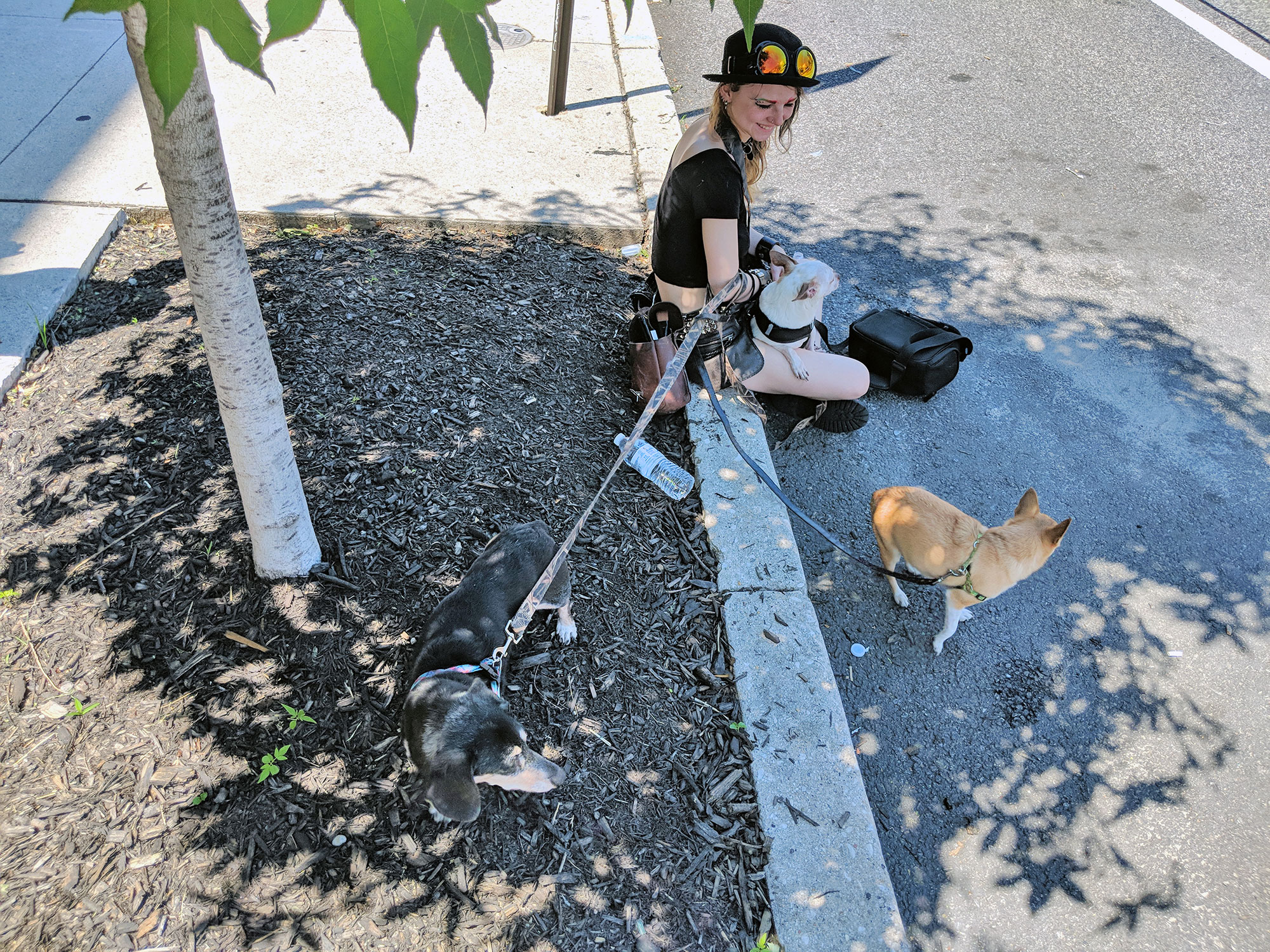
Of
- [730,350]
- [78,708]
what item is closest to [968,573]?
[730,350]

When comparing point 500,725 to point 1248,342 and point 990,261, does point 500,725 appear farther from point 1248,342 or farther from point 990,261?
point 1248,342

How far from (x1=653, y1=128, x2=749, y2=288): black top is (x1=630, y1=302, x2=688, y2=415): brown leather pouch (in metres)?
0.19

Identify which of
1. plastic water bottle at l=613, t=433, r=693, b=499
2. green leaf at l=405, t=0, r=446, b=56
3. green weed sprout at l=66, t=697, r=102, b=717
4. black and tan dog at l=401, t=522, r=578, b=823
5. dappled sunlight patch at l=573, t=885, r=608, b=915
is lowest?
dappled sunlight patch at l=573, t=885, r=608, b=915

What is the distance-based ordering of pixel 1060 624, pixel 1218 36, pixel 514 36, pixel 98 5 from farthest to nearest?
pixel 1218 36, pixel 514 36, pixel 1060 624, pixel 98 5

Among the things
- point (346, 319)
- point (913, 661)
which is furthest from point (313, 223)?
point (913, 661)

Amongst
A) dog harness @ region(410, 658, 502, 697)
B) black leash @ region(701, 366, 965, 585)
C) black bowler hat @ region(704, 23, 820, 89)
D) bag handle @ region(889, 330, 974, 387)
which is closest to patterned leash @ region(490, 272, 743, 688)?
dog harness @ region(410, 658, 502, 697)

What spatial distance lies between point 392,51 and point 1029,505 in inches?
125

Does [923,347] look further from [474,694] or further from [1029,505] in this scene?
[474,694]

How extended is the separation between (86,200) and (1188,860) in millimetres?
6843

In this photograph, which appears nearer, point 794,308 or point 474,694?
point 474,694

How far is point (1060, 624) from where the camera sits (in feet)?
12.4

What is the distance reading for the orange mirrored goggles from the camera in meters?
3.42

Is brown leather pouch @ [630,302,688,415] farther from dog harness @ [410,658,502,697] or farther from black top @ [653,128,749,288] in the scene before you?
dog harness @ [410,658,502,697]

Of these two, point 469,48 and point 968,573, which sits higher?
point 469,48
